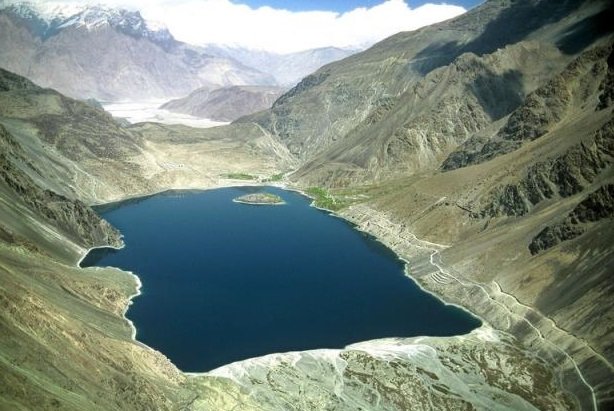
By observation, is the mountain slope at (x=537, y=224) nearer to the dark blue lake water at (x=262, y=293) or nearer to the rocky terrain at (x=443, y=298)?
the rocky terrain at (x=443, y=298)

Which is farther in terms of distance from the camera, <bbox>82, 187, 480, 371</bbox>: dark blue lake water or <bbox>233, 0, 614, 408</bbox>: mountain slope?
<bbox>82, 187, 480, 371</bbox>: dark blue lake water

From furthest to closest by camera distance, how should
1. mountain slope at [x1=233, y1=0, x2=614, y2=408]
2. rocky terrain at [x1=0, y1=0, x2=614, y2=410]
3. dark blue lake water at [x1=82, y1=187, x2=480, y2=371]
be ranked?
dark blue lake water at [x1=82, y1=187, x2=480, y2=371]
mountain slope at [x1=233, y1=0, x2=614, y2=408]
rocky terrain at [x1=0, y1=0, x2=614, y2=410]

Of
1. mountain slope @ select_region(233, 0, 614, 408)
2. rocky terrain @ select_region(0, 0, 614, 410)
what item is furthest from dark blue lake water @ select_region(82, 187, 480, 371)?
mountain slope @ select_region(233, 0, 614, 408)

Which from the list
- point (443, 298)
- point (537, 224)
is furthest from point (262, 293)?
point (537, 224)

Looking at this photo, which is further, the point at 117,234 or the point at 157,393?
the point at 117,234

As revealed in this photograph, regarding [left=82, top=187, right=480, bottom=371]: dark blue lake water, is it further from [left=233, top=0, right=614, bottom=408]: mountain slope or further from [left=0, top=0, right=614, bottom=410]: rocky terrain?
[left=233, top=0, right=614, bottom=408]: mountain slope

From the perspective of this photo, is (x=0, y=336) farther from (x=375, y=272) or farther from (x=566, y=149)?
(x=566, y=149)

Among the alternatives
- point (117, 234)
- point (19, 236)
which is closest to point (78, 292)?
point (19, 236)

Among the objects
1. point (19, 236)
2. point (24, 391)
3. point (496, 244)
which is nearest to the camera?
point (24, 391)
